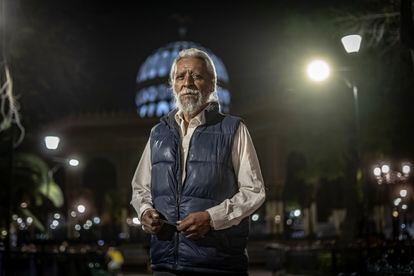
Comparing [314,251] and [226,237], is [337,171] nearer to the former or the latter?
[314,251]

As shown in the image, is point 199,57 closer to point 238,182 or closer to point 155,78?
point 238,182

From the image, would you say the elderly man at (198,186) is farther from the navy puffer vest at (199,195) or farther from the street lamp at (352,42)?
the street lamp at (352,42)

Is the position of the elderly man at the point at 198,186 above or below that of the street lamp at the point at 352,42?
below

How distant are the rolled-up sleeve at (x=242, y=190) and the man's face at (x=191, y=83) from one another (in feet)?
0.98

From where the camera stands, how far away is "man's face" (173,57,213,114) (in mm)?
3803

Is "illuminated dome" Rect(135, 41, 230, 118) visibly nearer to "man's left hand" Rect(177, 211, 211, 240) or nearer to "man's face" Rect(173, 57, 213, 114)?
"man's face" Rect(173, 57, 213, 114)

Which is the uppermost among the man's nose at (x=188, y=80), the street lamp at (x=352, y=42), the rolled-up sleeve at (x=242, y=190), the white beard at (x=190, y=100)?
the street lamp at (x=352, y=42)

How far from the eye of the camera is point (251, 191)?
141 inches

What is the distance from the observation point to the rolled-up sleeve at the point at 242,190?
11.3 feet

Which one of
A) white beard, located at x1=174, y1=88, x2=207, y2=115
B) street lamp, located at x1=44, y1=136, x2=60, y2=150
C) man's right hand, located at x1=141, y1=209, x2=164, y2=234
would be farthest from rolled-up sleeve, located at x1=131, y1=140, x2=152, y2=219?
street lamp, located at x1=44, y1=136, x2=60, y2=150

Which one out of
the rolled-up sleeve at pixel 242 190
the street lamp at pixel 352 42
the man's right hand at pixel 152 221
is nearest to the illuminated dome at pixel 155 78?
the street lamp at pixel 352 42

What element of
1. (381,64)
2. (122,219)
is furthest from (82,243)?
(122,219)

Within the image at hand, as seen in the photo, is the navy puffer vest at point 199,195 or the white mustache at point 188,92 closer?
the navy puffer vest at point 199,195

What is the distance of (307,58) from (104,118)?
6943 cm
